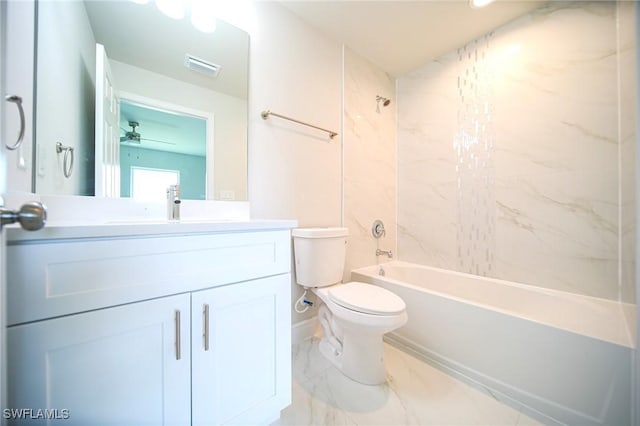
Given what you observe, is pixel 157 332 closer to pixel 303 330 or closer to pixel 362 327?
pixel 362 327

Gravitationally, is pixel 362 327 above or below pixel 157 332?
below

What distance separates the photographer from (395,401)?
3.78 ft

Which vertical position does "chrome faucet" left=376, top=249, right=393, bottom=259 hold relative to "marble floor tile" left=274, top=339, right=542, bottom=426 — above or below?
above

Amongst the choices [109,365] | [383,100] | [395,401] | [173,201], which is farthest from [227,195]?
[383,100]

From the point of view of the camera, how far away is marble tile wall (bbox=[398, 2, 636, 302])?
133 cm

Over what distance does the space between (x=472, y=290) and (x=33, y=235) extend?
2.27m

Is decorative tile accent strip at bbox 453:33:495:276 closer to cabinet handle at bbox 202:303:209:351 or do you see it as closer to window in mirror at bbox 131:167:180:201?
cabinet handle at bbox 202:303:209:351

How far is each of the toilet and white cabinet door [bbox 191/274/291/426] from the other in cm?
40

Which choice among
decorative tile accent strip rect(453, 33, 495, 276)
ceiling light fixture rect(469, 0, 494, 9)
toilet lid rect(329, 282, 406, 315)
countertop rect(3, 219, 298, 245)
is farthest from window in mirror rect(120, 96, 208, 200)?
decorative tile accent strip rect(453, 33, 495, 276)

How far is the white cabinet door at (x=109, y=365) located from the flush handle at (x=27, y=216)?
272 millimetres

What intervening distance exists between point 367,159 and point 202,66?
4.60ft

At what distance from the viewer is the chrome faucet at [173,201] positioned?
1.07 m

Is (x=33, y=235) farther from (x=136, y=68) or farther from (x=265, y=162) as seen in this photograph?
(x=265, y=162)

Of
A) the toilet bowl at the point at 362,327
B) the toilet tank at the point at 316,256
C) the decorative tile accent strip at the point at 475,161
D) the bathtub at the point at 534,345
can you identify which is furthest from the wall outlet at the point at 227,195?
the decorative tile accent strip at the point at 475,161
